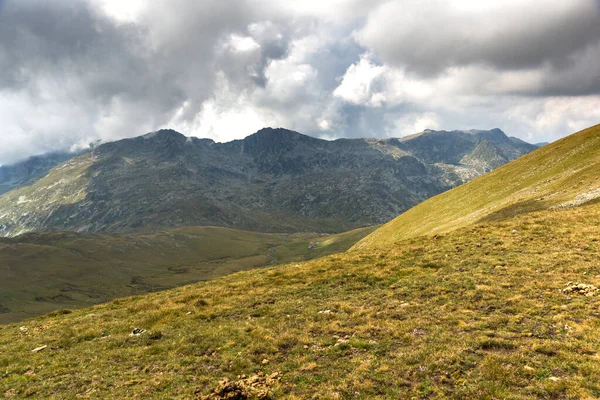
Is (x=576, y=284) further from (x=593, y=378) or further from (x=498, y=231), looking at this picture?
(x=498, y=231)

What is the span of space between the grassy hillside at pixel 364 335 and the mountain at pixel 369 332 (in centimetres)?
10

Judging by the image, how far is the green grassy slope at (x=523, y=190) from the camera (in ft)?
155

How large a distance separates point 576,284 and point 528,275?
10.4 feet

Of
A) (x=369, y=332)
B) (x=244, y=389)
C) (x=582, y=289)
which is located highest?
(x=244, y=389)

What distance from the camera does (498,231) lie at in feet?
123

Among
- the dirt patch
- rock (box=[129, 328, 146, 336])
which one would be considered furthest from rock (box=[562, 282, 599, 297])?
rock (box=[129, 328, 146, 336])

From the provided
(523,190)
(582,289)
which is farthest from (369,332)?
(523,190)

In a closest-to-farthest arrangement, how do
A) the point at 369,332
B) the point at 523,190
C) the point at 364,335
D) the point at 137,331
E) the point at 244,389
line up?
the point at 244,389
the point at 364,335
the point at 369,332
the point at 137,331
the point at 523,190

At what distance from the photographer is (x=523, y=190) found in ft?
192

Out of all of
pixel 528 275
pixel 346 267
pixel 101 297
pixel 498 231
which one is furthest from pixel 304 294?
pixel 101 297

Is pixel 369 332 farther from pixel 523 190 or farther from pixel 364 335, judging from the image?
pixel 523 190

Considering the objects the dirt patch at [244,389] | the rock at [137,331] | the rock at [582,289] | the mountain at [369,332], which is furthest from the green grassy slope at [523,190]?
the dirt patch at [244,389]

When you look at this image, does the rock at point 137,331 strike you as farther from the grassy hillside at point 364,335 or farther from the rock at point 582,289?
the rock at point 582,289

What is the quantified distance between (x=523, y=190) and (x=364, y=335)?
53.7m
